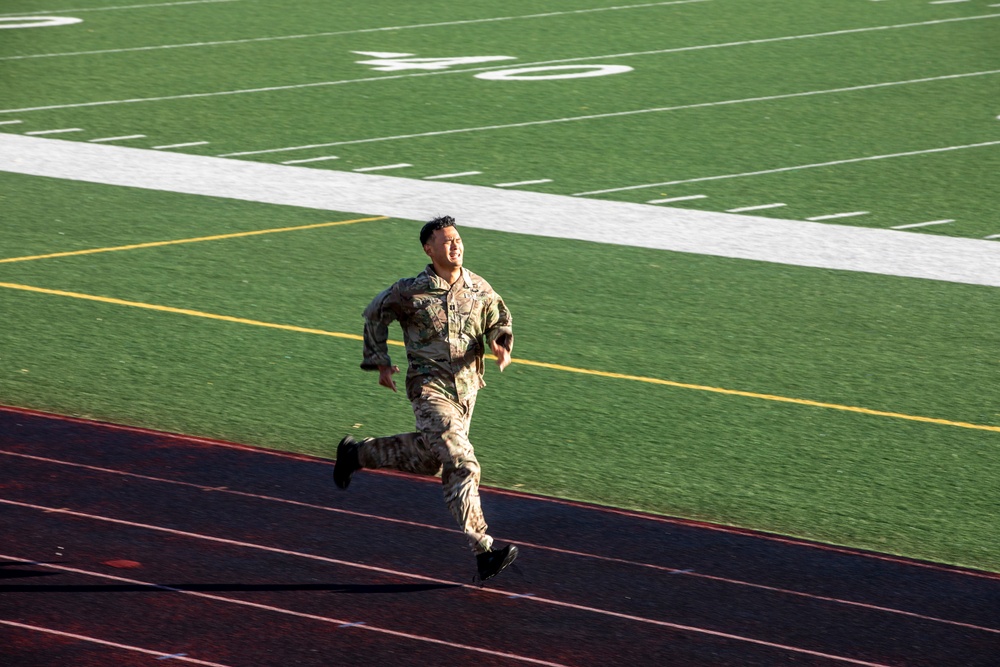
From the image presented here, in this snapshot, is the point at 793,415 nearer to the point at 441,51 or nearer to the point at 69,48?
the point at 441,51

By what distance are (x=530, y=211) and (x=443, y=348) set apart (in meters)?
8.45

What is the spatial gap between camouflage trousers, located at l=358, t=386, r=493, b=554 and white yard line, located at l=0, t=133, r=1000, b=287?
706cm

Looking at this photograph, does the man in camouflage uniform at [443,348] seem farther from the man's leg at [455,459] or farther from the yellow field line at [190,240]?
the yellow field line at [190,240]

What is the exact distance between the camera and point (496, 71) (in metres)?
23.6

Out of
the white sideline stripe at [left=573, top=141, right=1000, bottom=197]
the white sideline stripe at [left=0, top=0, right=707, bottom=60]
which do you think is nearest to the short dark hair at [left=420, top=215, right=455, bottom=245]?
the white sideline stripe at [left=573, top=141, right=1000, bottom=197]

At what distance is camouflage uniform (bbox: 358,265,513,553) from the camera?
747 centimetres

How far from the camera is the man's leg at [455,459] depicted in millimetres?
7363

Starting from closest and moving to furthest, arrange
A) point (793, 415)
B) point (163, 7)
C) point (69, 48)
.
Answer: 1. point (793, 415)
2. point (69, 48)
3. point (163, 7)

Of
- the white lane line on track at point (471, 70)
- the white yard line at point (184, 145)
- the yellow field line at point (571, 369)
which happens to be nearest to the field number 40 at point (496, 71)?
the white lane line on track at point (471, 70)

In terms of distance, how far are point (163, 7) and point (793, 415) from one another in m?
20.4

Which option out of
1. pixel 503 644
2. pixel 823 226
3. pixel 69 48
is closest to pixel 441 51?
pixel 69 48

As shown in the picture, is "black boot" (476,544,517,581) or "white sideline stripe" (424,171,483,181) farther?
"white sideline stripe" (424,171,483,181)

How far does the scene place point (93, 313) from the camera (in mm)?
12375

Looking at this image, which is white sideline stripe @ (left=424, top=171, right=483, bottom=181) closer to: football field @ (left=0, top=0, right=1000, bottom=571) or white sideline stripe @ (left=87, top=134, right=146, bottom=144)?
football field @ (left=0, top=0, right=1000, bottom=571)
